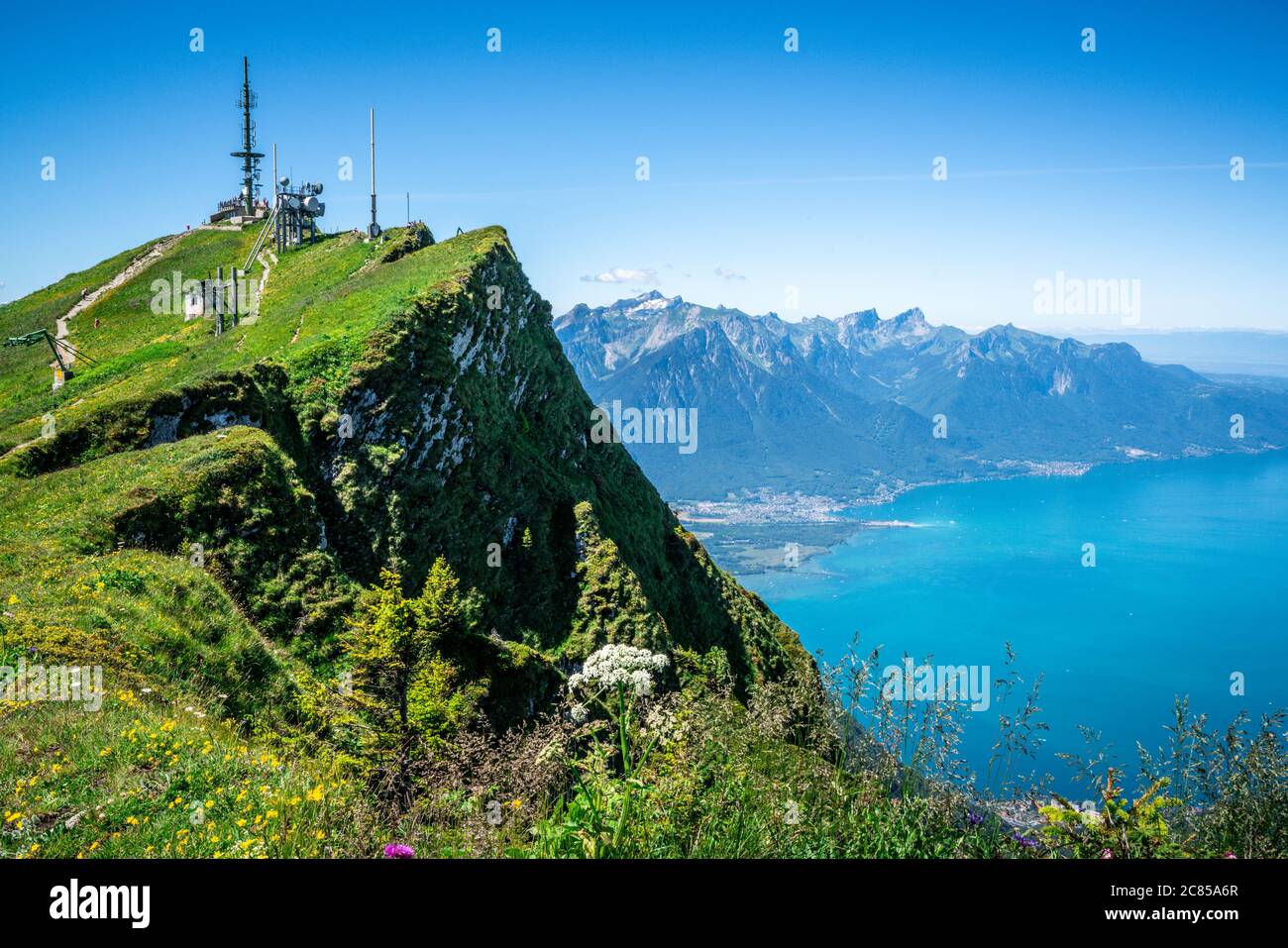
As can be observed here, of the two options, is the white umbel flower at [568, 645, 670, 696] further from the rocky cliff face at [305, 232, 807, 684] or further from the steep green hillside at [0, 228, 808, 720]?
the rocky cliff face at [305, 232, 807, 684]

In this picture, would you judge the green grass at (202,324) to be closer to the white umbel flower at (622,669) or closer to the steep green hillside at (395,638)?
the steep green hillside at (395,638)

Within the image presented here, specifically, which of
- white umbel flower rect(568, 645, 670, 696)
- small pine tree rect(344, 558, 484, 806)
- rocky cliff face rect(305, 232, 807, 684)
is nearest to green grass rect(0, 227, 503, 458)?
rocky cliff face rect(305, 232, 807, 684)

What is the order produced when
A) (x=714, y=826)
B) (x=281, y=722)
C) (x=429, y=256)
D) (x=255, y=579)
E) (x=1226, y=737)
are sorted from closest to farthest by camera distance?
(x=714, y=826) < (x=1226, y=737) < (x=281, y=722) < (x=255, y=579) < (x=429, y=256)

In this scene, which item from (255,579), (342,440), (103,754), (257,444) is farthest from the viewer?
(342,440)

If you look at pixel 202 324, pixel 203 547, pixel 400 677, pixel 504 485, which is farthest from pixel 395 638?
pixel 202 324

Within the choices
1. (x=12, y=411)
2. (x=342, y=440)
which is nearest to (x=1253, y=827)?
(x=342, y=440)

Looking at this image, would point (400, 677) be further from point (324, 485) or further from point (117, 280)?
point (117, 280)

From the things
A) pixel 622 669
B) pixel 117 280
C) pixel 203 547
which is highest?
pixel 117 280
